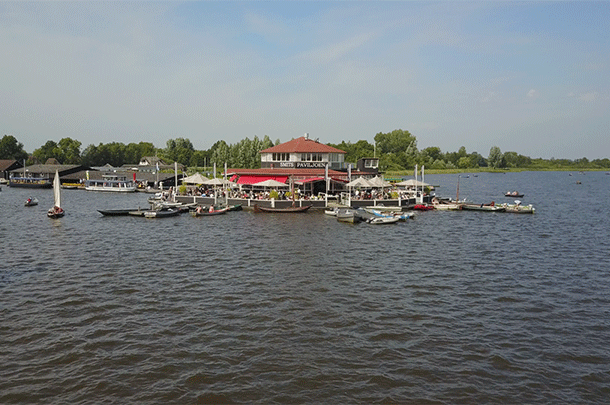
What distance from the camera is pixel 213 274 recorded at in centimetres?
3062

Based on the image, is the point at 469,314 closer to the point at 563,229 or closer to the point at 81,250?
the point at 81,250

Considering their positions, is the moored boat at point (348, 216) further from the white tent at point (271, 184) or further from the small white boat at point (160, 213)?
the small white boat at point (160, 213)

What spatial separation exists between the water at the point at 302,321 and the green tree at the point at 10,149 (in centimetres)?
16994

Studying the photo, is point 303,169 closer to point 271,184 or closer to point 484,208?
point 271,184

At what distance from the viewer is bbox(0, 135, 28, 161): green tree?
600 feet

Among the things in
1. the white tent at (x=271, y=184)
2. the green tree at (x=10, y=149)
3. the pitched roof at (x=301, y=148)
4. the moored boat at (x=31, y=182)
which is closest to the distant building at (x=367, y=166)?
the pitched roof at (x=301, y=148)

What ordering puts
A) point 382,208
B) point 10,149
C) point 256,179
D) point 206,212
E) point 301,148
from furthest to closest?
1. point 10,149
2. point 301,148
3. point 256,179
4. point 382,208
5. point 206,212

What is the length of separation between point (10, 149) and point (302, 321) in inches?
8108

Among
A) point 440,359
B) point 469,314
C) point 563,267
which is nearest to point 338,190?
point 563,267

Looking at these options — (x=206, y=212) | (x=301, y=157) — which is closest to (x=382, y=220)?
(x=206, y=212)

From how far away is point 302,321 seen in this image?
22062 mm

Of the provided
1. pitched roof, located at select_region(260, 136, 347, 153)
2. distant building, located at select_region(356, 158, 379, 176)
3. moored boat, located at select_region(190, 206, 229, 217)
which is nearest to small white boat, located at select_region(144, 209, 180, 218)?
moored boat, located at select_region(190, 206, 229, 217)

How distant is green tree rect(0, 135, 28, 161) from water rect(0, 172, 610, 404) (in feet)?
558

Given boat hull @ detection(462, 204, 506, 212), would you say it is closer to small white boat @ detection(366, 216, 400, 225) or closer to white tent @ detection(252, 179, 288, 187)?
small white boat @ detection(366, 216, 400, 225)
